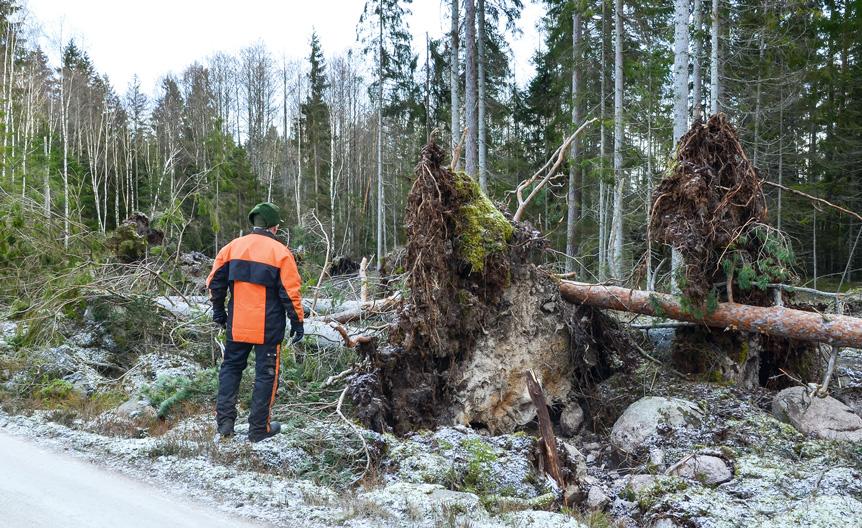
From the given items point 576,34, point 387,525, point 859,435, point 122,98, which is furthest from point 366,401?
point 122,98

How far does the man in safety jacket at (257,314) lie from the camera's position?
4.66m

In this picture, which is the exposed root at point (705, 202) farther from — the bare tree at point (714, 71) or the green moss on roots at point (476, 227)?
the bare tree at point (714, 71)

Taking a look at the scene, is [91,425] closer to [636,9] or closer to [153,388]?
[153,388]

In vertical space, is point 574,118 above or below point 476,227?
above

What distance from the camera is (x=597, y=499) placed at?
4477 millimetres

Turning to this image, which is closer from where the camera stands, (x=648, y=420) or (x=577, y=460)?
(x=577, y=460)

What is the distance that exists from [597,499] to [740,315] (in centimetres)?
317

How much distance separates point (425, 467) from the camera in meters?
4.45

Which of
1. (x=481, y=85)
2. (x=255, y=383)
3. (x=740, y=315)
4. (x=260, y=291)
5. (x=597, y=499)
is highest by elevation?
(x=481, y=85)

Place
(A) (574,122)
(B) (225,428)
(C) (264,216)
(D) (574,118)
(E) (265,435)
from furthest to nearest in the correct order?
1. (D) (574,118)
2. (A) (574,122)
3. (C) (264,216)
4. (B) (225,428)
5. (E) (265,435)

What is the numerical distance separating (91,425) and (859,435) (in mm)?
7594

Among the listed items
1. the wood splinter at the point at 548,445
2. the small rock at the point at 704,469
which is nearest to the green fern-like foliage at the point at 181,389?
the wood splinter at the point at 548,445

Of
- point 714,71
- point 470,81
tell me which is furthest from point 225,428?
point 470,81

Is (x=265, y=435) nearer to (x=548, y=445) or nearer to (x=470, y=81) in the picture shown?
(x=548, y=445)
